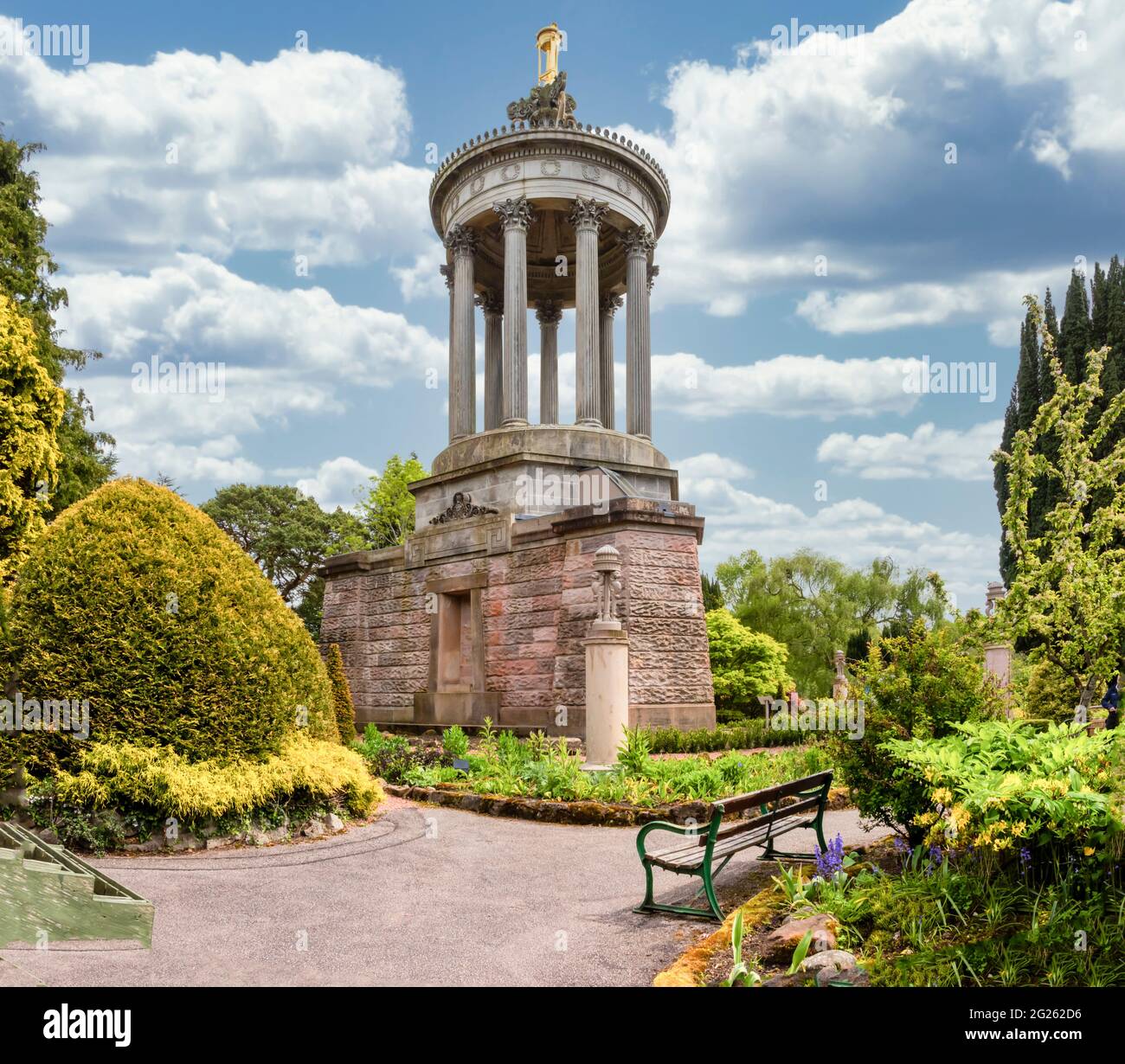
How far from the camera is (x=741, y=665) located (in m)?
31.4

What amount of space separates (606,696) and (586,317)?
12.5m

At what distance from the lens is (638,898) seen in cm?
744

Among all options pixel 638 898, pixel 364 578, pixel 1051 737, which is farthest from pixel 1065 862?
pixel 364 578

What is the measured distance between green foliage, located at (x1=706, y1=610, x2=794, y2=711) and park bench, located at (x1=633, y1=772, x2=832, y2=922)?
22031 millimetres

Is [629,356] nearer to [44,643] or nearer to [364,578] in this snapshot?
[364,578]

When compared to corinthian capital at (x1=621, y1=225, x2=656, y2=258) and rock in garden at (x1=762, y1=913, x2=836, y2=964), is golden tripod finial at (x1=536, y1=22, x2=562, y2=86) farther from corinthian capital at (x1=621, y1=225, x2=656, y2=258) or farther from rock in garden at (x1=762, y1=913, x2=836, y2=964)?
rock in garden at (x1=762, y1=913, x2=836, y2=964)

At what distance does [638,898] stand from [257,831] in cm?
389

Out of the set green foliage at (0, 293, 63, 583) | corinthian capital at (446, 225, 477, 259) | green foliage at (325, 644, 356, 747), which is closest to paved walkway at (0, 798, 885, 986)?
green foliage at (325, 644, 356, 747)

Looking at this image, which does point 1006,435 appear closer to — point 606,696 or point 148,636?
point 606,696

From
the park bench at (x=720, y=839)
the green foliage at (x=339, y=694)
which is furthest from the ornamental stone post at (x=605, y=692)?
the green foliage at (x=339, y=694)

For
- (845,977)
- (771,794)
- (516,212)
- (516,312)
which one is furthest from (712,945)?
(516,212)

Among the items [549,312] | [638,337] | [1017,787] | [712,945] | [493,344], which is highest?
[549,312]

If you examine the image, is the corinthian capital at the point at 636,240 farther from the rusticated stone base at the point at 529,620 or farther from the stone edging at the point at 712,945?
the stone edging at the point at 712,945

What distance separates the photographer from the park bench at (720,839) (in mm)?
6664
